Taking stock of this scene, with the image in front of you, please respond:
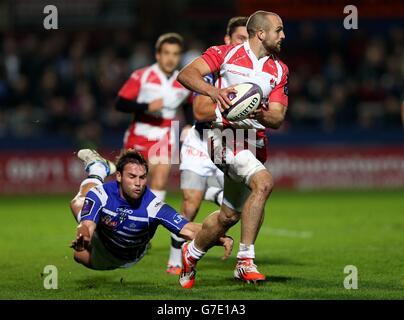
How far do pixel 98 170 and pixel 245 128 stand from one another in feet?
6.32

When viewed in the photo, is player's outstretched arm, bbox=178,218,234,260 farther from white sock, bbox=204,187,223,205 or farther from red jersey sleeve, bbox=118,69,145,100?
red jersey sleeve, bbox=118,69,145,100

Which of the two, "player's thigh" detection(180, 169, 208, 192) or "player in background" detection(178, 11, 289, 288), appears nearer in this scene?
"player in background" detection(178, 11, 289, 288)

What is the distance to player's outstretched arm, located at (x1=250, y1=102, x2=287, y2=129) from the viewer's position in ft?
27.3

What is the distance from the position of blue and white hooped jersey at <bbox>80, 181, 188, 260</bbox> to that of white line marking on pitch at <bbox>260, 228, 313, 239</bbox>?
5.16 meters

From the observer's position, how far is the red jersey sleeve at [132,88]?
39.2 feet

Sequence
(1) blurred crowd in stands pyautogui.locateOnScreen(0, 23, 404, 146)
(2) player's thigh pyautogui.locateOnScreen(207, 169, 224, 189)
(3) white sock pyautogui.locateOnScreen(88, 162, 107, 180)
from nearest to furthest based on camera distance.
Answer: (3) white sock pyautogui.locateOnScreen(88, 162, 107, 180) → (2) player's thigh pyautogui.locateOnScreen(207, 169, 224, 189) → (1) blurred crowd in stands pyautogui.locateOnScreen(0, 23, 404, 146)

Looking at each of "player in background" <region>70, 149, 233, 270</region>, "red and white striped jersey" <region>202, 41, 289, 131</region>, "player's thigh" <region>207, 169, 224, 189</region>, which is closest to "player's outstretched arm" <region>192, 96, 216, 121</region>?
"player's thigh" <region>207, 169, 224, 189</region>

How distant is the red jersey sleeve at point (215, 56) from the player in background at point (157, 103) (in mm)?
2927

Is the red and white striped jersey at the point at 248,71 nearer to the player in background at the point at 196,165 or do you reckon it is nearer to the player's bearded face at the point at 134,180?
the player's bearded face at the point at 134,180

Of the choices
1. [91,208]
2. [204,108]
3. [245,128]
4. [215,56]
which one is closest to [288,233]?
[204,108]

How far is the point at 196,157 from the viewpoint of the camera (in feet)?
34.6

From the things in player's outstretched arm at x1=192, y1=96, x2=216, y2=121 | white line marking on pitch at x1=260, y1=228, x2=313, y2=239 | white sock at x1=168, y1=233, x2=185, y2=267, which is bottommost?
white line marking on pitch at x1=260, y1=228, x2=313, y2=239

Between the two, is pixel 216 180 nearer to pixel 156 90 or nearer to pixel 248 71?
pixel 156 90

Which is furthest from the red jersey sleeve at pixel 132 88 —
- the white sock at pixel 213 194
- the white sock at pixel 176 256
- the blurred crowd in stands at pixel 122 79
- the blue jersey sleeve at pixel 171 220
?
the blurred crowd in stands at pixel 122 79
